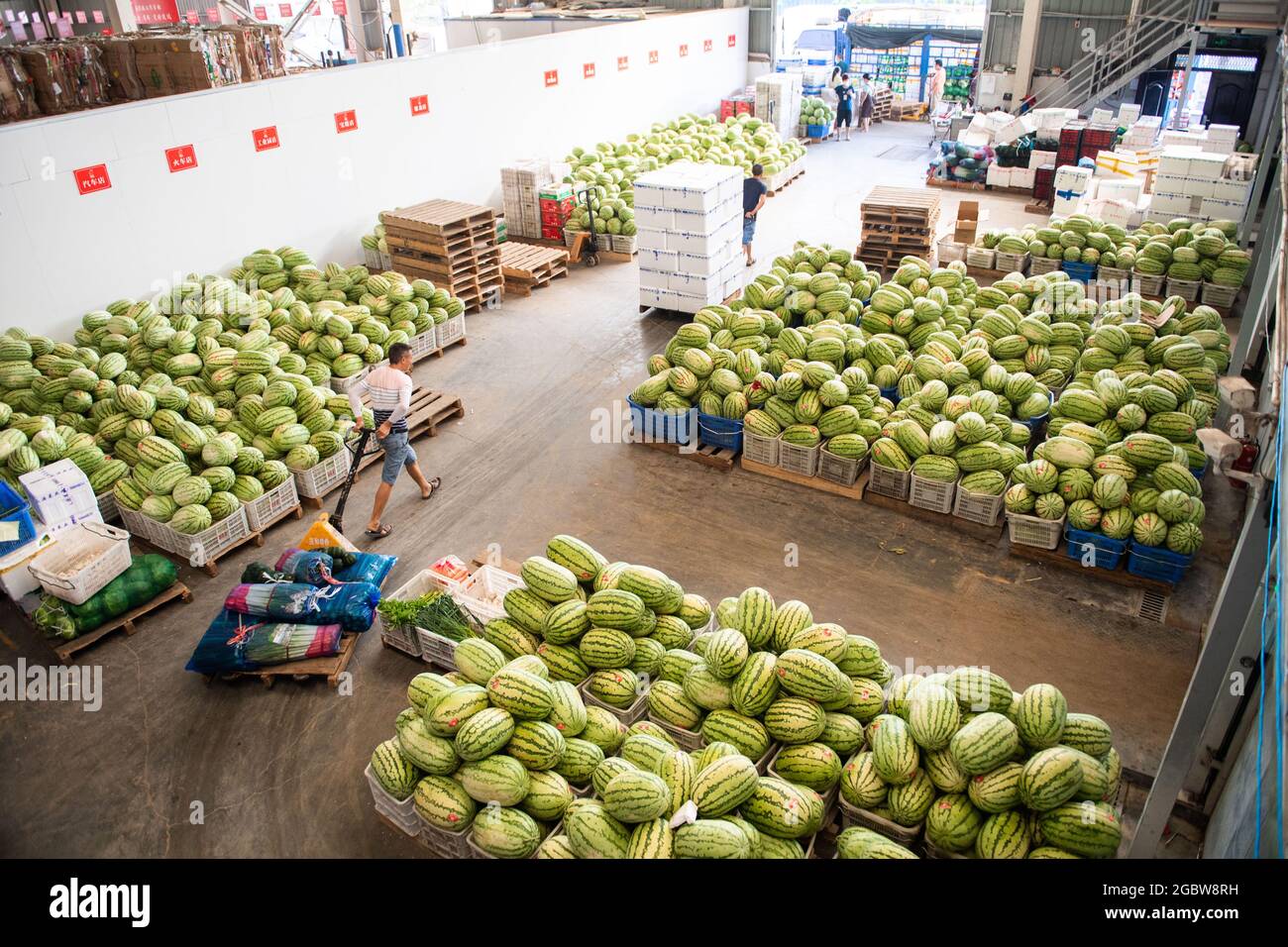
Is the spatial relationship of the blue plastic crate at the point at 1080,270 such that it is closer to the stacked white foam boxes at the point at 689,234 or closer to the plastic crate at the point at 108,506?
the stacked white foam boxes at the point at 689,234

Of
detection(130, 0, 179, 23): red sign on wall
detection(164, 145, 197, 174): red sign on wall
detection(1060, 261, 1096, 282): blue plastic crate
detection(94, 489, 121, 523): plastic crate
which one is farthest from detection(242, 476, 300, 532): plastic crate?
detection(130, 0, 179, 23): red sign on wall

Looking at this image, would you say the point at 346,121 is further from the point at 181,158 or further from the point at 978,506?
the point at 978,506

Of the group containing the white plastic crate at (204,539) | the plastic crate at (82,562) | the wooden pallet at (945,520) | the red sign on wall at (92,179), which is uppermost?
the red sign on wall at (92,179)

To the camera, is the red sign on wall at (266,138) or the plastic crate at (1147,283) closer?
the red sign on wall at (266,138)

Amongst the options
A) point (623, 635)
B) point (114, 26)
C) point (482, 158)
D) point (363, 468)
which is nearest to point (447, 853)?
point (623, 635)

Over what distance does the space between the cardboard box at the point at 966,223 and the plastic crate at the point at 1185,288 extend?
2.55 meters

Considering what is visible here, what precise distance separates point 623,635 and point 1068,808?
2287 mm

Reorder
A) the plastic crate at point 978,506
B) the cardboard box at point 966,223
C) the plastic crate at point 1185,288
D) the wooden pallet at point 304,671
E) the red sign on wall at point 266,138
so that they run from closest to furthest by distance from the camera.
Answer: the wooden pallet at point 304,671 < the plastic crate at point 978,506 < the red sign on wall at point 266,138 < the plastic crate at point 1185,288 < the cardboard box at point 966,223

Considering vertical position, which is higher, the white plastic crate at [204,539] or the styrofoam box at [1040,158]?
the styrofoam box at [1040,158]

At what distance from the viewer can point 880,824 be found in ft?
13.3

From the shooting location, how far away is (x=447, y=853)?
173 inches

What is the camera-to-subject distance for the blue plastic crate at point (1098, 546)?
6.38 metres

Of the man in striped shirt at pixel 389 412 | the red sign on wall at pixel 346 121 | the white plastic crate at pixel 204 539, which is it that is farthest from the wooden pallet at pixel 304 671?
the red sign on wall at pixel 346 121

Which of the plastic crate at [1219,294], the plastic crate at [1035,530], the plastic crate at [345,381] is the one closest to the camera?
the plastic crate at [1035,530]
